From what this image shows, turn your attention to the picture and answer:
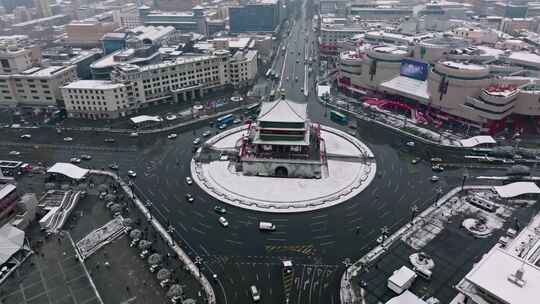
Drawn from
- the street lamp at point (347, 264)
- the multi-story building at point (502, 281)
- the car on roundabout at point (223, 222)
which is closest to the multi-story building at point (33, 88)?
the car on roundabout at point (223, 222)

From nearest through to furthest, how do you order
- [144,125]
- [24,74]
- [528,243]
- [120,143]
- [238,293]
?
[238,293]
[528,243]
[120,143]
[144,125]
[24,74]

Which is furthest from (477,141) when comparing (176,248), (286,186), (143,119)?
(143,119)

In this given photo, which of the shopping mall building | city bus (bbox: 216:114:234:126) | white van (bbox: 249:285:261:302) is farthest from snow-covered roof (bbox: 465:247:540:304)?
city bus (bbox: 216:114:234:126)

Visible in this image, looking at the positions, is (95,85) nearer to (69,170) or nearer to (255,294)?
(69,170)

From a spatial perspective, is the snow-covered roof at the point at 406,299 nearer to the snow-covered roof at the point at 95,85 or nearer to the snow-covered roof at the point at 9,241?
the snow-covered roof at the point at 9,241

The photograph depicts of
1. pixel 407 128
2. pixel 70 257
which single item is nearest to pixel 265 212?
pixel 70 257

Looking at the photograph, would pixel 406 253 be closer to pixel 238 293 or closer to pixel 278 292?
pixel 278 292
